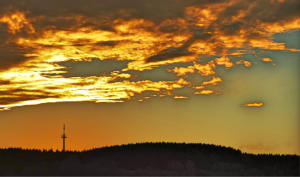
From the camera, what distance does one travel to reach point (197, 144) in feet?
238

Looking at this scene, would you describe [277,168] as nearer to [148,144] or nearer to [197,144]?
[197,144]

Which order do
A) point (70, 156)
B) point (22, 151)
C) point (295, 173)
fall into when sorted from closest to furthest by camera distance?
point (295, 173) → point (70, 156) → point (22, 151)

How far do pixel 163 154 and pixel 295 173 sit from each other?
738 inches

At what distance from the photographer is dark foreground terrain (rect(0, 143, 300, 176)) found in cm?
6556

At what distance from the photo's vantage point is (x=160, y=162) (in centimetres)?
6762

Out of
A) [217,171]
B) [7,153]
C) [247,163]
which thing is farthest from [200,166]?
[7,153]

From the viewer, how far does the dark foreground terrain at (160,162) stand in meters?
65.6

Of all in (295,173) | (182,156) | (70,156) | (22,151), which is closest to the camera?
(295,173)

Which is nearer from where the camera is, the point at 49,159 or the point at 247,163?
the point at 247,163

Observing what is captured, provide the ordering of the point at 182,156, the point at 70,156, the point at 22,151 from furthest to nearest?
1. the point at 22,151
2. the point at 70,156
3. the point at 182,156

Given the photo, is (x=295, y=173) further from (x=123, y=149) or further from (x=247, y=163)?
(x=123, y=149)

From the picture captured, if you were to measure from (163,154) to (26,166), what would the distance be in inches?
920

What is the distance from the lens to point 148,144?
72.9 m

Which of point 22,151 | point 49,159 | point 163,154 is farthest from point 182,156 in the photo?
point 22,151
